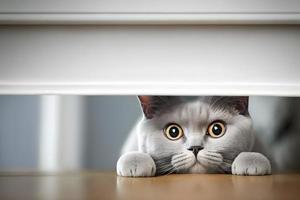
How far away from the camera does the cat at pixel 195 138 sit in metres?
0.88

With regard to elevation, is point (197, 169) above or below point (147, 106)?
below

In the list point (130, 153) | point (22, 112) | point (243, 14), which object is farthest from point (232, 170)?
point (22, 112)

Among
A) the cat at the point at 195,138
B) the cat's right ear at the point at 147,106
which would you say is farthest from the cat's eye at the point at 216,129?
the cat's right ear at the point at 147,106

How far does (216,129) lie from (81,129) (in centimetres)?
28

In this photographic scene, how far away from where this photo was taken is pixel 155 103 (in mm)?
914

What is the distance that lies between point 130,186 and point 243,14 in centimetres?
41

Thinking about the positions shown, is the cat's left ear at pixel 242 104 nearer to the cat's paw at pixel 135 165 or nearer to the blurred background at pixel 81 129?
the blurred background at pixel 81 129

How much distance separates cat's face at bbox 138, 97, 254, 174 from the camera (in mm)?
896

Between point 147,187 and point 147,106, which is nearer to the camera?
point 147,187

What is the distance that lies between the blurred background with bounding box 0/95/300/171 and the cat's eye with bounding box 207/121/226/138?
69 millimetres

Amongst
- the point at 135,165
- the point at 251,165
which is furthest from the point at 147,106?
the point at 251,165

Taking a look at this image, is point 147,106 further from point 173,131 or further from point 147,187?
point 147,187

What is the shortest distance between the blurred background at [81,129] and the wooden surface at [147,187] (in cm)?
4

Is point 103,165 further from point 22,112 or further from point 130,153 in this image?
point 22,112
